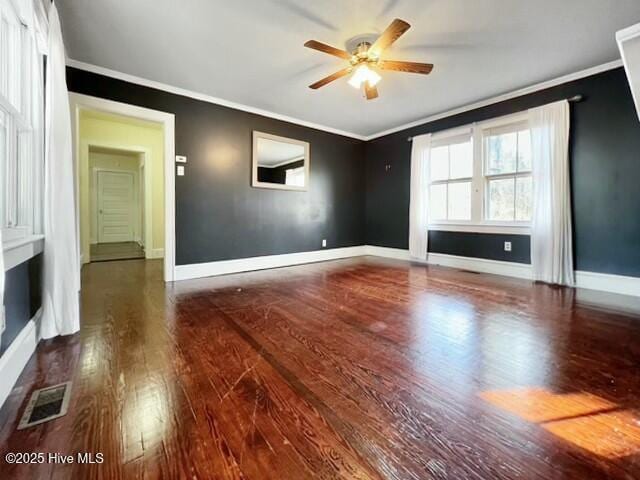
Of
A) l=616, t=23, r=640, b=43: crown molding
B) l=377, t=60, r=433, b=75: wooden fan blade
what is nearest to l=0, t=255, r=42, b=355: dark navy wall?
l=377, t=60, r=433, b=75: wooden fan blade

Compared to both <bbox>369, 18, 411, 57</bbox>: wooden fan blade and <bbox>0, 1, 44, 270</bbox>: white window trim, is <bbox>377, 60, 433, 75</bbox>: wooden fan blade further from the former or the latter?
<bbox>0, 1, 44, 270</bbox>: white window trim

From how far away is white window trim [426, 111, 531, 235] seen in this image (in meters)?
3.97

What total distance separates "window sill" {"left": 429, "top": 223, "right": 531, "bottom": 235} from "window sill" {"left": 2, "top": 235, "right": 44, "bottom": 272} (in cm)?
488

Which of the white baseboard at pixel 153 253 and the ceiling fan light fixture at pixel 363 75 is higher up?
the ceiling fan light fixture at pixel 363 75

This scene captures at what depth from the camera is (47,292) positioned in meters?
1.92

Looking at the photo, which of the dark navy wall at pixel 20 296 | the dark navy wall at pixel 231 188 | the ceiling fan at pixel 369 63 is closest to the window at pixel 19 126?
the dark navy wall at pixel 20 296

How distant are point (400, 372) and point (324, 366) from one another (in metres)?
0.42

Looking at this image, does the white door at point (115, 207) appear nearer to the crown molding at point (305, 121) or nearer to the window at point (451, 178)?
the crown molding at point (305, 121)

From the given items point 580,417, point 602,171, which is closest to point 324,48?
point 580,417

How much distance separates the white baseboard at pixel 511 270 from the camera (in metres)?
3.17

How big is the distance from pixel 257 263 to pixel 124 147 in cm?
329

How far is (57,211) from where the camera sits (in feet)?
6.48

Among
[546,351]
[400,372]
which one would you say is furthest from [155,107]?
[546,351]

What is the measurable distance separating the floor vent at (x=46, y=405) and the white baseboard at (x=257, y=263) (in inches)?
96.1
